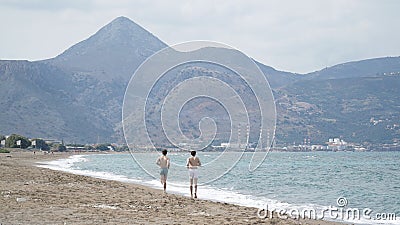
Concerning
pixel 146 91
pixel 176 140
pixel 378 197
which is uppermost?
pixel 146 91

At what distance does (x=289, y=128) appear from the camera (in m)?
193

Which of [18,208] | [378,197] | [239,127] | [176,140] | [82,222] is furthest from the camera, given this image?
[239,127]

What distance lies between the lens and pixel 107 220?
561 inches

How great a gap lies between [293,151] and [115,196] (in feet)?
553

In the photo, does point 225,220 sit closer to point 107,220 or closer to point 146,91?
point 107,220

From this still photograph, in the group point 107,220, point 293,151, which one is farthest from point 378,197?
point 293,151

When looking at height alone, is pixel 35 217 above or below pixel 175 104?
below

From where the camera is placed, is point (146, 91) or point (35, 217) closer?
point (35, 217)

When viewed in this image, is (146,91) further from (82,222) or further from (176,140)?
(82,222)

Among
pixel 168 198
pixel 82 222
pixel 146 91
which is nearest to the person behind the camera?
pixel 82 222

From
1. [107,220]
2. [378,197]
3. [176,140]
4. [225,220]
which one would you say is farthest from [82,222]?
[378,197]

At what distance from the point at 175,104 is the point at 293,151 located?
512 feet

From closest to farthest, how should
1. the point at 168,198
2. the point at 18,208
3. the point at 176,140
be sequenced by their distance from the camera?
the point at 18,208, the point at 168,198, the point at 176,140

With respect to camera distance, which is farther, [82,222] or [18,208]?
[18,208]
